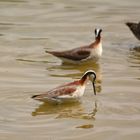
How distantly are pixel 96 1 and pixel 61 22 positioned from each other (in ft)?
10.6

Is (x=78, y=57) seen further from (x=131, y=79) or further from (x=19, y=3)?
(x=19, y=3)

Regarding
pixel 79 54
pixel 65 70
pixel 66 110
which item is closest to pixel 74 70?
pixel 65 70

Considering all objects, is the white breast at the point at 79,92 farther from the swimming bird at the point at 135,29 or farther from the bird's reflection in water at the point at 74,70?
the swimming bird at the point at 135,29

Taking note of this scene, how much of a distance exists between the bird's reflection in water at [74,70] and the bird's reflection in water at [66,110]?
1.47 metres

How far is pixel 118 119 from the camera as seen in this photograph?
10453 millimetres

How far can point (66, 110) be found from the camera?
11.1 m

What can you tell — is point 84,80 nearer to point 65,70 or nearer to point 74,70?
point 65,70

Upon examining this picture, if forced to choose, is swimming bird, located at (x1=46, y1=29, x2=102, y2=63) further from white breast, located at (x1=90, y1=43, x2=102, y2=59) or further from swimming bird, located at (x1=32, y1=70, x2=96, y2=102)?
swimming bird, located at (x1=32, y1=70, x2=96, y2=102)

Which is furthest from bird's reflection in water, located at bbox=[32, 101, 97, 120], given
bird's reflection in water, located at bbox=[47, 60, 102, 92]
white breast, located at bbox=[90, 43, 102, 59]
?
white breast, located at bbox=[90, 43, 102, 59]

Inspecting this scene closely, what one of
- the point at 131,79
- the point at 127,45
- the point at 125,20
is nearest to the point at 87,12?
the point at 125,20

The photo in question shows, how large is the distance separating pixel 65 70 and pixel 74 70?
23cm

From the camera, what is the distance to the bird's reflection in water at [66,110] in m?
10.7

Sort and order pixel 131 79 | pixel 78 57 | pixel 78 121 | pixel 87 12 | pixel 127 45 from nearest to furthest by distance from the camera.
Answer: pixel 78 121 → pixel 131 79 → pixel 78 57 → pixel 127 45 → pixel 87 12

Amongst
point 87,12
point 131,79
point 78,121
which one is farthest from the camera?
point 87,12
